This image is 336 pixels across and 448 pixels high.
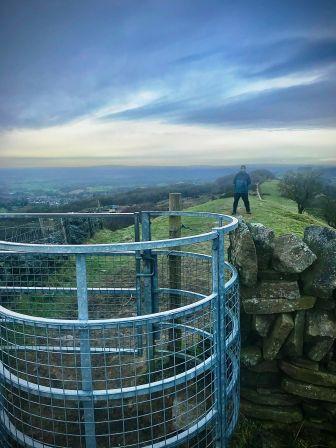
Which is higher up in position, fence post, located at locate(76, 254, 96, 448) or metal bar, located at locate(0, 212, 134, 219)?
metal bar, located at locate(0, 212, 134, 219)

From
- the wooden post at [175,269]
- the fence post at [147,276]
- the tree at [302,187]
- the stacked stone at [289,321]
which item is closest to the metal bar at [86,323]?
the fence post at [147,276]

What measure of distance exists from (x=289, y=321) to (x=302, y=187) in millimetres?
35917

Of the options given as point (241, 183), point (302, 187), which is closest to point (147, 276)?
point (241, 183)

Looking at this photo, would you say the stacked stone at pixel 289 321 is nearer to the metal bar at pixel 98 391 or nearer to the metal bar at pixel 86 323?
the metal bar at pixel 98 391

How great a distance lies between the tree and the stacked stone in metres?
32.6

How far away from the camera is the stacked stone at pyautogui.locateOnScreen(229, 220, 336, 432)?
5.72 metres

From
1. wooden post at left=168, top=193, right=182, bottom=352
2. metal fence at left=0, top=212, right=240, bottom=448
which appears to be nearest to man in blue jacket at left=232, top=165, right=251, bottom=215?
metal fence at left=0, top=212, right=240, bottom=448

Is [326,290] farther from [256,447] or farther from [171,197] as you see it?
[171,197]

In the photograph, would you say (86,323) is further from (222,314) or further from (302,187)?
(302,187)

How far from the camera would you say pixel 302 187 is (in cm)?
3938

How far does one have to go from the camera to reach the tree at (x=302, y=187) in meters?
38.5

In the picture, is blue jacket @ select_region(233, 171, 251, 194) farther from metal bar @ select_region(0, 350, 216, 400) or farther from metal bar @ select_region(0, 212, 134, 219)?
metal bar @ select_region(0, 350, 216, 400)

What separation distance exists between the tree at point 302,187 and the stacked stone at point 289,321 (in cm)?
3262

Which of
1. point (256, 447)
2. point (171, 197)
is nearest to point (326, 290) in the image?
point (256, 447)
